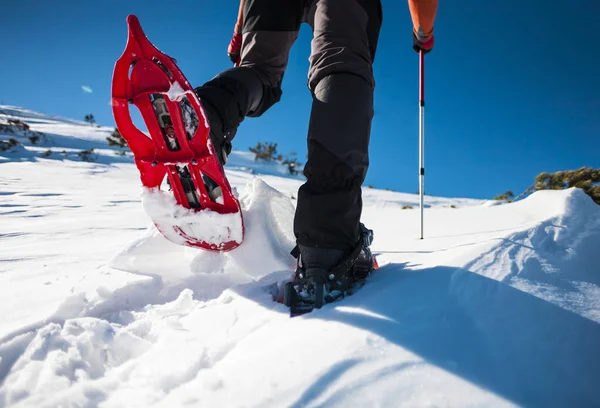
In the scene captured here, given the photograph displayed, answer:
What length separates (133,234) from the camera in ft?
5.80

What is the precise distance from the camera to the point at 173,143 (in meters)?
0.99

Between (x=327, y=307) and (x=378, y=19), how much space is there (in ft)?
2.97

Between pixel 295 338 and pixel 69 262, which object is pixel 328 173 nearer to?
pixel 295 338

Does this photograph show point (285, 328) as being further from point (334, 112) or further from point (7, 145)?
point (7, 145)

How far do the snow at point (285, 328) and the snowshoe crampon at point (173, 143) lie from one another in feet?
0.30

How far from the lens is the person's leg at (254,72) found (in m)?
1.02

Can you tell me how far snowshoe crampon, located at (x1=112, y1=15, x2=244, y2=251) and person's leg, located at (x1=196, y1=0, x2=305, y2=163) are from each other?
7cm

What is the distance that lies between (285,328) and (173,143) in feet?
2.22

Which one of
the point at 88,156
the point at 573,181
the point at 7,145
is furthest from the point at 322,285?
the point at 7,145

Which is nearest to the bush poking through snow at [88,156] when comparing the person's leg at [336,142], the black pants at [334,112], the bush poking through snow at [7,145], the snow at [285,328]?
the bush poking through snow at [7,145]

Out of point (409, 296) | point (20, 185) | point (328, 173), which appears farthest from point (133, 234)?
point (20, 185)

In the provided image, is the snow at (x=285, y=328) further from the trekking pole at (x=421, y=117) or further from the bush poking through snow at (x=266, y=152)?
the bush poking through snow at (x=266, y=152)

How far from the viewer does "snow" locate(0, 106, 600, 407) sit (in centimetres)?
46

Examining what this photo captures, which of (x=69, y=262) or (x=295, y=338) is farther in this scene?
(x=69, y=262)
